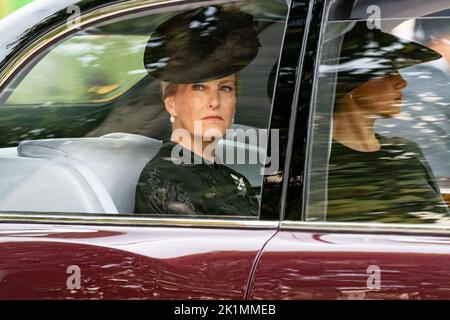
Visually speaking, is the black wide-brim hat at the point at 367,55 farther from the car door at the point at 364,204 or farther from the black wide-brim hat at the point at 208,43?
the black wide-brim hat at the point at 208,43

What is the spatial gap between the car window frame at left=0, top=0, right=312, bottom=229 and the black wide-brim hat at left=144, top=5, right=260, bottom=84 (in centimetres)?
5

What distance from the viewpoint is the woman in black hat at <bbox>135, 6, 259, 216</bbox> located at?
2.43 meters

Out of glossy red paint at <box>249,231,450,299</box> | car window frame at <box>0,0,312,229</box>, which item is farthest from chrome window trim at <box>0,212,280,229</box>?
glossy red paint at <box>249,231,450,299</box>

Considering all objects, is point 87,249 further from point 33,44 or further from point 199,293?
point 33,44

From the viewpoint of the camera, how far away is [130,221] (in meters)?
2.38

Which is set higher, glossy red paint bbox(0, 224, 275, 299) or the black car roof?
the black car roof

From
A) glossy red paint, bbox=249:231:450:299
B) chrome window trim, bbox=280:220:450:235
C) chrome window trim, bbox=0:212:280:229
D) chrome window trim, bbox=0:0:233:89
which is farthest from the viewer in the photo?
chrome window trim, bbox=0:0:233:89

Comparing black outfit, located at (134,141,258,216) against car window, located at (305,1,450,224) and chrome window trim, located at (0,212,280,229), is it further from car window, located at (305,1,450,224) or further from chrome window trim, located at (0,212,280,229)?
car window, located at (305,1,450,224)

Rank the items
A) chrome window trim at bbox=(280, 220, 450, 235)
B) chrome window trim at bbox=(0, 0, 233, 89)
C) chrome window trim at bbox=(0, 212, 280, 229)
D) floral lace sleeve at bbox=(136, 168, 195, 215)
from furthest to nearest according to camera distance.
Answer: chrome window trim at bbox=(0, 0, 233, 89)
floral lace sleeve at bbox=(136, 168, 195, 215)
chrome window trim at bbox=(0, 212, 280, 229)
chrome window trim at bbox=(280, 220, 450, 235)

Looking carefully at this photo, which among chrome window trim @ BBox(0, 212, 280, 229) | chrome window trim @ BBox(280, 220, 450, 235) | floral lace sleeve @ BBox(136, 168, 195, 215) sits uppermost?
floral lace sleeve @ BBox(136, 168, 195, 215)

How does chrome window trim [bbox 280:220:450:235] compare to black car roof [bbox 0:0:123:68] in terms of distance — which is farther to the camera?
black car roof [bbox 0:0:123:68]

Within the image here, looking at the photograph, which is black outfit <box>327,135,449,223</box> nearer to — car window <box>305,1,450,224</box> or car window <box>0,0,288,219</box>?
car window <box>305,1,450,224</box>

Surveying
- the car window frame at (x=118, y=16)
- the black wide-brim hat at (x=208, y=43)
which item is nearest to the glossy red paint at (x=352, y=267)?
the car window frame at (x=118, y=16)

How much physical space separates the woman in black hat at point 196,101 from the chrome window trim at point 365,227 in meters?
0.20
